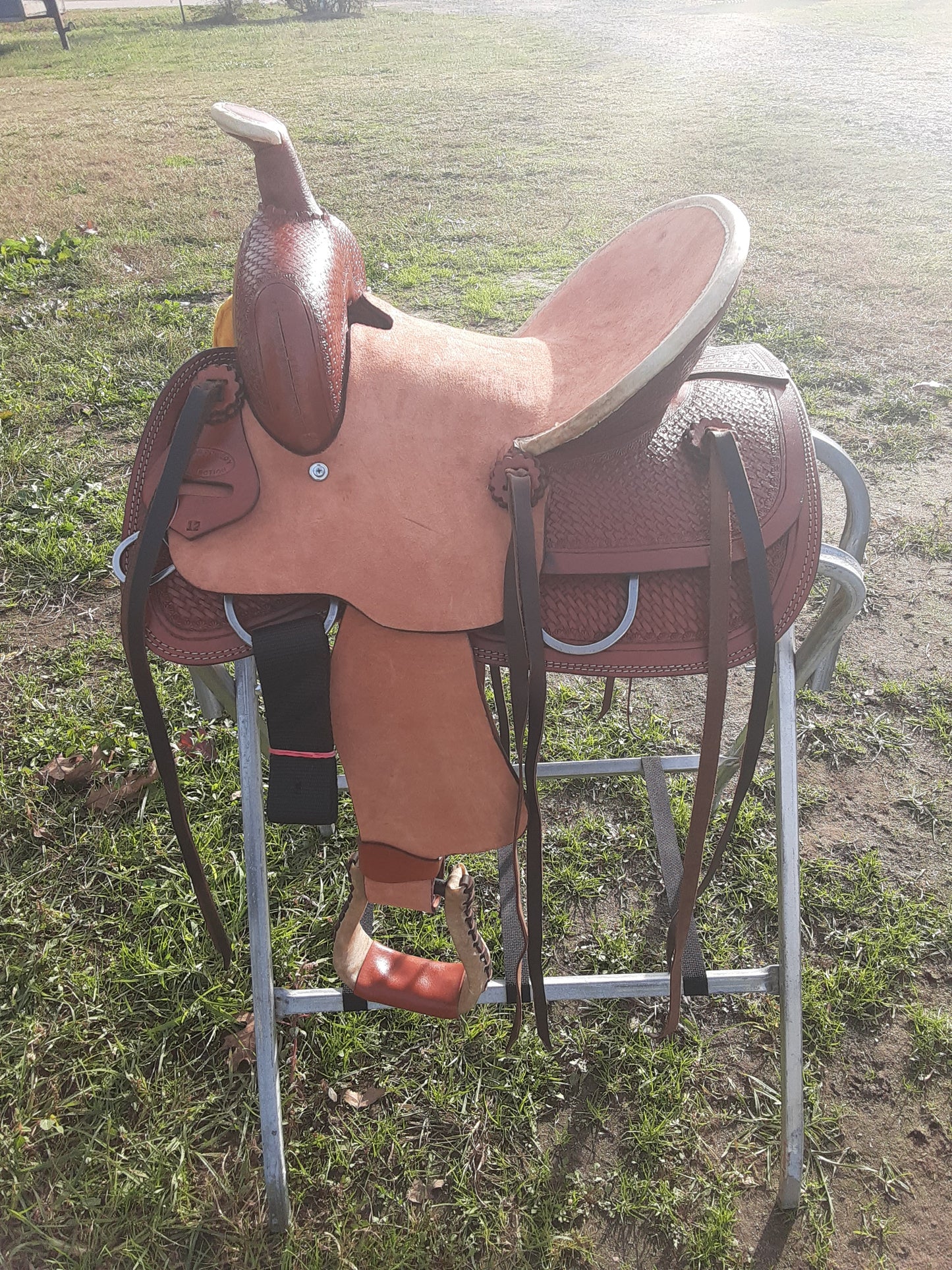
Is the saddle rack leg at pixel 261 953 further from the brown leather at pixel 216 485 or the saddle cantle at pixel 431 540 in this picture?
the brown leather at pixel 216 485

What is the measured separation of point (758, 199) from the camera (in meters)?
6.35

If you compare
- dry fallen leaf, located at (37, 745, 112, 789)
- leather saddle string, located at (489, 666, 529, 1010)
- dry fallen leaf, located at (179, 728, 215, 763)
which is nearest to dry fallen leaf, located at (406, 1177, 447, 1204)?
leather saddle string, located at (489, 666, 529, 1010)

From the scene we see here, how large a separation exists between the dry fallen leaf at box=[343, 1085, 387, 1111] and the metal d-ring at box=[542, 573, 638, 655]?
3.53ft

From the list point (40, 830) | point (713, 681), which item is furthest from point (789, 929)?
point (40, 830)

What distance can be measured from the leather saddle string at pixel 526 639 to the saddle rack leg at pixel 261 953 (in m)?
0.46

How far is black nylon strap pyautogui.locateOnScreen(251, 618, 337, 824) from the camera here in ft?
4.05

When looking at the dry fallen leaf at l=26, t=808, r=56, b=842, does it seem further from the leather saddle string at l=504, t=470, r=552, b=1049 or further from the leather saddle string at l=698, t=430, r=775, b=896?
the leather saddle string at l=698, t=430, r=775, b=896

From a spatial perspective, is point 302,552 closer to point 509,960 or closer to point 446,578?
point 446,578

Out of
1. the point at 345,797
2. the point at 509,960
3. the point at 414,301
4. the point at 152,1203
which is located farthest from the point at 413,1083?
the point at 414,301

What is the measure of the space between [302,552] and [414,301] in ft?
13.0

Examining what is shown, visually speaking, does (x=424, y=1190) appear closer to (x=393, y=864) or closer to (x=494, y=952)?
(x=494, y=952)

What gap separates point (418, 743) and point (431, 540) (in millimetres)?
323

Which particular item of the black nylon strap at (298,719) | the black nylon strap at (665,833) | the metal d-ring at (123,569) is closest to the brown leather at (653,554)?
the black nylon strap at (298,719)

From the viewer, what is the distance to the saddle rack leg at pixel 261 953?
4.47 ft
